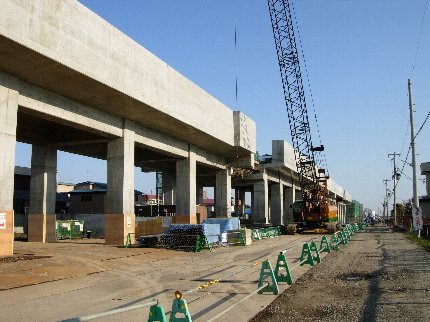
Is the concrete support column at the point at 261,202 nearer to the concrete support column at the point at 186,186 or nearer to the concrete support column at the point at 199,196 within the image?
the concrete support column at the point at 199,196

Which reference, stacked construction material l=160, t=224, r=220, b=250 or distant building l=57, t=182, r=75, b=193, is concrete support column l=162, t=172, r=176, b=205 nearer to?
stacked construction material l=160, t=224, r=220, b=250

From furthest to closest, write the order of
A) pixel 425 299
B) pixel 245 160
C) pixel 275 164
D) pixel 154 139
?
pixel 275 164
pixel 245 160
pixel 154 139
pixel 425 299

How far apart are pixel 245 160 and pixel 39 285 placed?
38.1m

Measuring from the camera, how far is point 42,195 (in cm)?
3566

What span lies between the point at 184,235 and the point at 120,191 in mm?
6121

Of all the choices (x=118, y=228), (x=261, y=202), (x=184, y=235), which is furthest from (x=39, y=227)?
(x=261, y=202)

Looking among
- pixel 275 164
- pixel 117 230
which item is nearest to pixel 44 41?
pixel 117 230

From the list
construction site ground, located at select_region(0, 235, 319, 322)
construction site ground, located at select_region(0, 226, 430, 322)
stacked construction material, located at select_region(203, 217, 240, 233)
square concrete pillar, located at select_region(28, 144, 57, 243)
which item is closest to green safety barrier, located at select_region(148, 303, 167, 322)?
construction site ground, located at select_region(0, 235, 319, 322)

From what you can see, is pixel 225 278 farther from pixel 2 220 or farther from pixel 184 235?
pixel 184 235

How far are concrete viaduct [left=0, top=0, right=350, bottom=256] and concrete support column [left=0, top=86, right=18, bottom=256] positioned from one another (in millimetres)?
50

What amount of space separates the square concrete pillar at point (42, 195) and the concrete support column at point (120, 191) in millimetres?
6427

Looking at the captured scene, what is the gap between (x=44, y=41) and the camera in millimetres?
20734

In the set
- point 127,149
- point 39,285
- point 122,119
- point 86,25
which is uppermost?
point 86,25

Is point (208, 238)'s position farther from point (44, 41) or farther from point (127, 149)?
point (44, 41)
